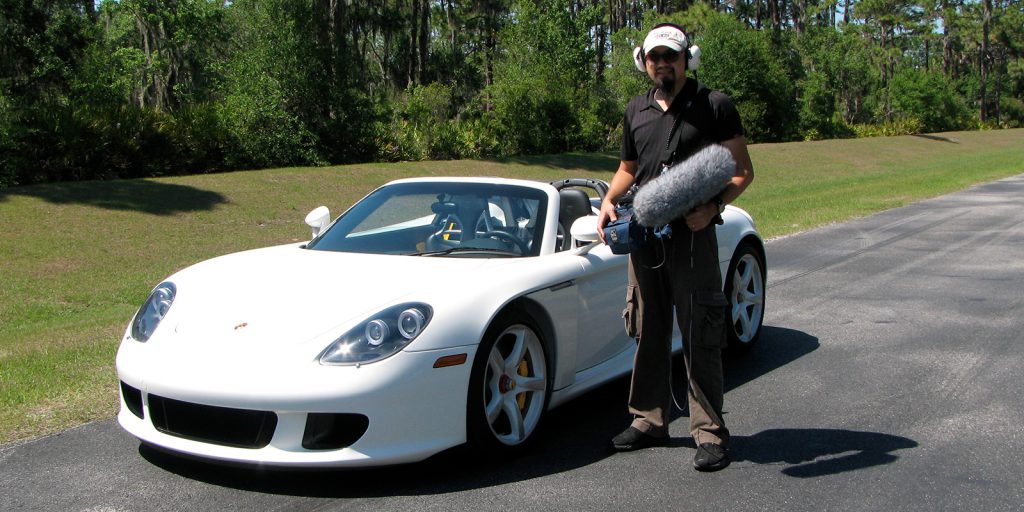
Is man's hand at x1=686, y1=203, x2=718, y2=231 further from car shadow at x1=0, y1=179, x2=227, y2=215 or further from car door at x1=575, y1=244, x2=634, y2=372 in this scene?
car shadow at x1=0, y1=179, x2=227, y2=215

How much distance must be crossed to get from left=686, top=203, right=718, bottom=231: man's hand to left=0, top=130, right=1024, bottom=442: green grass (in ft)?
10.7

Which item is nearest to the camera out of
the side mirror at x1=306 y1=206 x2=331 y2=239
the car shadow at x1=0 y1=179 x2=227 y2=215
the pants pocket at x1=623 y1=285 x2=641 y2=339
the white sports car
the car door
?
the white sports car

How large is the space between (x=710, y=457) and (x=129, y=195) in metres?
17.0

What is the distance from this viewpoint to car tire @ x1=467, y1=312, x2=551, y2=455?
416 centimetres

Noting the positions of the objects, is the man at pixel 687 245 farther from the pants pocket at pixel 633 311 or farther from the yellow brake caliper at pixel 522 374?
the yellow brake caliper at pixel 522 374

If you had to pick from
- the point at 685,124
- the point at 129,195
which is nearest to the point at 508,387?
the point at 685,124

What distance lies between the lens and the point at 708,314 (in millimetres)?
4266

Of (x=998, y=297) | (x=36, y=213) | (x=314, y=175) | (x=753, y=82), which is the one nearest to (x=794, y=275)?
(x=998, y=297)

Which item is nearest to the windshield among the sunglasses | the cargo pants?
the cargo pants

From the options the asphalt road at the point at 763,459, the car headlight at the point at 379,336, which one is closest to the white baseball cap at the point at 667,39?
the car headlight at the point at 379,336

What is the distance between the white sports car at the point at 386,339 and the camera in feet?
12.6

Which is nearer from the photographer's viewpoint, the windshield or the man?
the man

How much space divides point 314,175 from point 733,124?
19.7 metres

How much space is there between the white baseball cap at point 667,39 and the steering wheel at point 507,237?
1.31 metres
